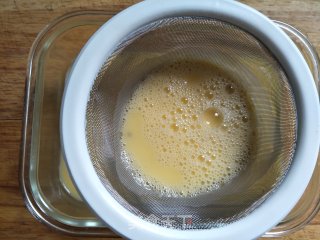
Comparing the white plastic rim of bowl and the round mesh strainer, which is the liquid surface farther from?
the white plastic rim of bowl

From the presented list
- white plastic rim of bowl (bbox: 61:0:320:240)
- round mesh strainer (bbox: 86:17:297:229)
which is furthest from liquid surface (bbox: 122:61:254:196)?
white plastic rim of bowl (bbox: 61:0:320:240)

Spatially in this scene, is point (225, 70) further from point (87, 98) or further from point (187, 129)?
point (87, 98)

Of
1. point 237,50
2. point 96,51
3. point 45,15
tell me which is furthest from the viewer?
point 45,15

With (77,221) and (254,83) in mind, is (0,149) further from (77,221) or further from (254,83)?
(254,83)

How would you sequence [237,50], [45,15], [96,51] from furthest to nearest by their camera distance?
[45,15], [237,50], [96,51]

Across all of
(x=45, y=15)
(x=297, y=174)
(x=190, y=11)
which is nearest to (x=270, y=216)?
(x=297, y=174)

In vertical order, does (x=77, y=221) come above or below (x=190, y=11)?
below

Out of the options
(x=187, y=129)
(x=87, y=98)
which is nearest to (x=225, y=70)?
(x=187, y=129)

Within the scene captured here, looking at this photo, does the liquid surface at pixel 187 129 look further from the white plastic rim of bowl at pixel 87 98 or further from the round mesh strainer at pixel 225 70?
the white plastic rim of bowl at pixel 87 98
